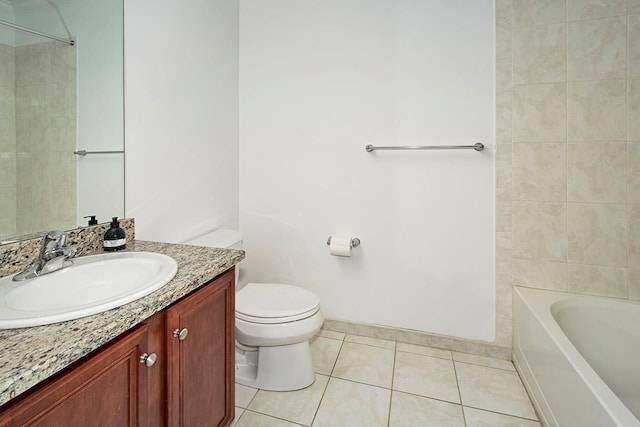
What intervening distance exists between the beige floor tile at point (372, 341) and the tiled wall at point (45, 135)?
163 centimetres

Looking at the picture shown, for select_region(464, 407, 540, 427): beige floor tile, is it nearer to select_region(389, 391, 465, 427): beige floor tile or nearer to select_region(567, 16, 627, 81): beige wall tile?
select_region(389, 391, 465, 427): beige floor tile

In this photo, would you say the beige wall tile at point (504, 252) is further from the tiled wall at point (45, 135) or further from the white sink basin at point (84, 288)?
the tiled wall at point (45, 135)

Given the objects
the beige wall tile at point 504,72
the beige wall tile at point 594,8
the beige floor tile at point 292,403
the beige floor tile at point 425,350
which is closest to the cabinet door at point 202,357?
the beige floor tile at point 292,403

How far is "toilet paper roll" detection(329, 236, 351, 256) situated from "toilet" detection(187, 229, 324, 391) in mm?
361

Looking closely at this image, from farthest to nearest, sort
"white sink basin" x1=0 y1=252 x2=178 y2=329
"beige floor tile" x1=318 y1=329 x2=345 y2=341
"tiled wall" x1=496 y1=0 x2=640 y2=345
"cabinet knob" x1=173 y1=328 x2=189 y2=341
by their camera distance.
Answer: "beige floor tile" x1=318 y1=329 x2=345 y2=341 → "tiled wall" x1=496 y1=0 x2=640 y2=345 → "cabinet knob" x1=173 y1=328 x2=189 y2=341 → "white sink basin" x1=0 y1=252 x2=178 y2=329

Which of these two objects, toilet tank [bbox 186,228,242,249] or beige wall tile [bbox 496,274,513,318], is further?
beige wall tile [bbox 496,274,513,318]

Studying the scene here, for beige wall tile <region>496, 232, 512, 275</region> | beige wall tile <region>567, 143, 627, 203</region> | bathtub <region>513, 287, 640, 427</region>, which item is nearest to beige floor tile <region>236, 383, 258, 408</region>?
bathtub <region>513, 287, 640, 427</region>

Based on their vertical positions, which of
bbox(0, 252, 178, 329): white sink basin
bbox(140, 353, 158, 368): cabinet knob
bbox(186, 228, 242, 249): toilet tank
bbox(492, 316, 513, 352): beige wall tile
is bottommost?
bbox(492, 316, 513, 352): beige wall tile

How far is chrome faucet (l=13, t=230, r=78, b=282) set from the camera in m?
0.88

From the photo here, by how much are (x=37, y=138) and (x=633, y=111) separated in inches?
101

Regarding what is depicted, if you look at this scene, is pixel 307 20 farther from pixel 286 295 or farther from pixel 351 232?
pixel 286 295

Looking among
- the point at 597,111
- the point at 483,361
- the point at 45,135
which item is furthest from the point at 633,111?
the point at 45,135

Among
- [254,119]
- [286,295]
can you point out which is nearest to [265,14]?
[254,119]

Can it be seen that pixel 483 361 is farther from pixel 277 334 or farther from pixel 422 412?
pixel 277 334
